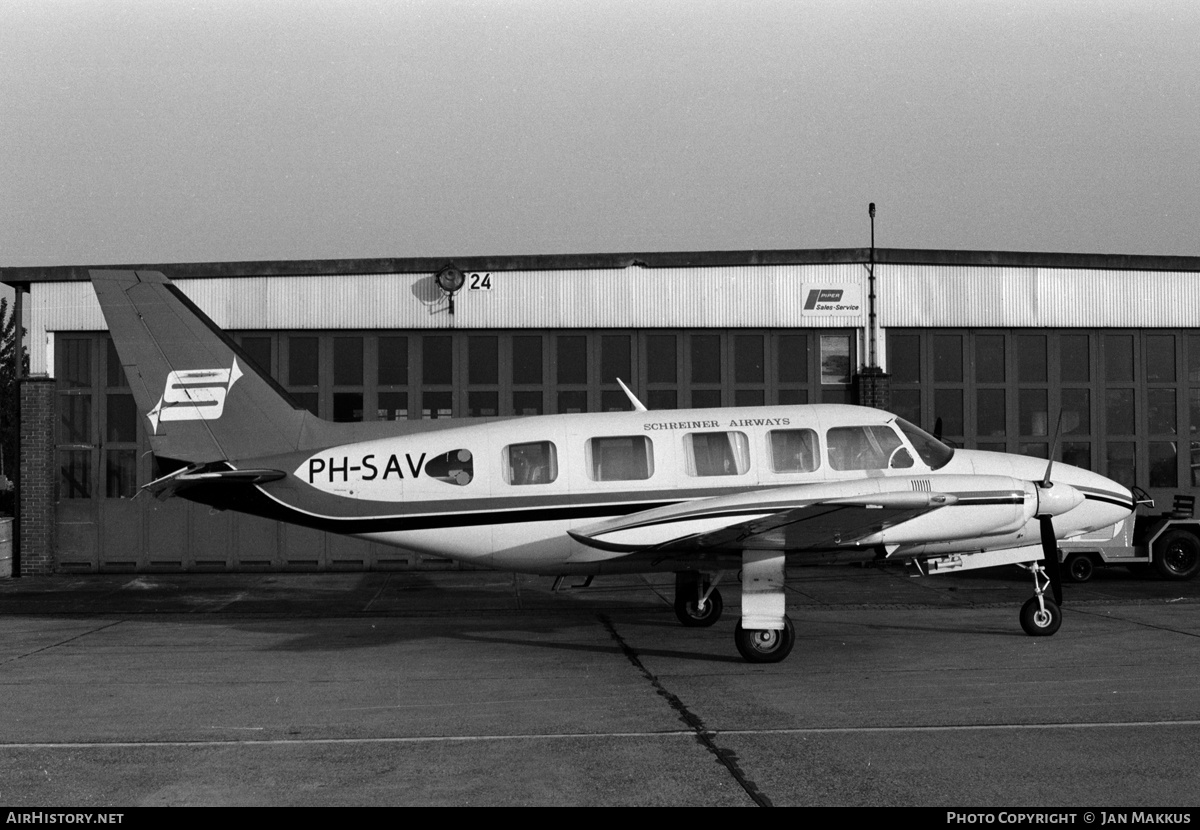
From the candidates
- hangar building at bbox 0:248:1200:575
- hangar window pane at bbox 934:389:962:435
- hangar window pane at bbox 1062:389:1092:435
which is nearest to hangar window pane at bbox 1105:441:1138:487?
hangar building at bbox 0:248:1200:575

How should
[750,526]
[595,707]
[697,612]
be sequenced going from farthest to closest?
[697,612], [750,526], [595,707]

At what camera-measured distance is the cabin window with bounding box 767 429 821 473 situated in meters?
13.5

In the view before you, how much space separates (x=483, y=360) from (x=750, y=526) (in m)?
14.1

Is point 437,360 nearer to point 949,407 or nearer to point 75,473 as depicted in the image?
point 75,473

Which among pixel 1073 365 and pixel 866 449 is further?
pixel 1073 365

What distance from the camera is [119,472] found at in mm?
25016

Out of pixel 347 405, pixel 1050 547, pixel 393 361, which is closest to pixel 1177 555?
pixel 1050 547

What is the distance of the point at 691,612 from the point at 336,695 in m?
5.99

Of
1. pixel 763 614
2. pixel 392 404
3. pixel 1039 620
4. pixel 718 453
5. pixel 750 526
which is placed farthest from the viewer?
pixel 392 404

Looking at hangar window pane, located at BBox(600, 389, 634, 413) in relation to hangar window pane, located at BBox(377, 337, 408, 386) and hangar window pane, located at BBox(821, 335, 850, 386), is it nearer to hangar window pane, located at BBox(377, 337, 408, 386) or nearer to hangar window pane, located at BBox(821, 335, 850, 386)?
hangar window pane, located at BBox(377, 337, 408, 386)

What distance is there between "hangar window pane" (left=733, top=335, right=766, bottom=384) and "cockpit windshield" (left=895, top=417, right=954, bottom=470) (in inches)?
450

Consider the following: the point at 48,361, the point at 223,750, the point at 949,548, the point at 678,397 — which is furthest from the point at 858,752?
the point at 48,361

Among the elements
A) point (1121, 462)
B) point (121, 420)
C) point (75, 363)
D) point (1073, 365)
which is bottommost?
point (1121, 462)

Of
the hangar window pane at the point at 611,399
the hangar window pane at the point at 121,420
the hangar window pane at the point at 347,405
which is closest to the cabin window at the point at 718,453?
the hangar window pane at the point at 611,399
